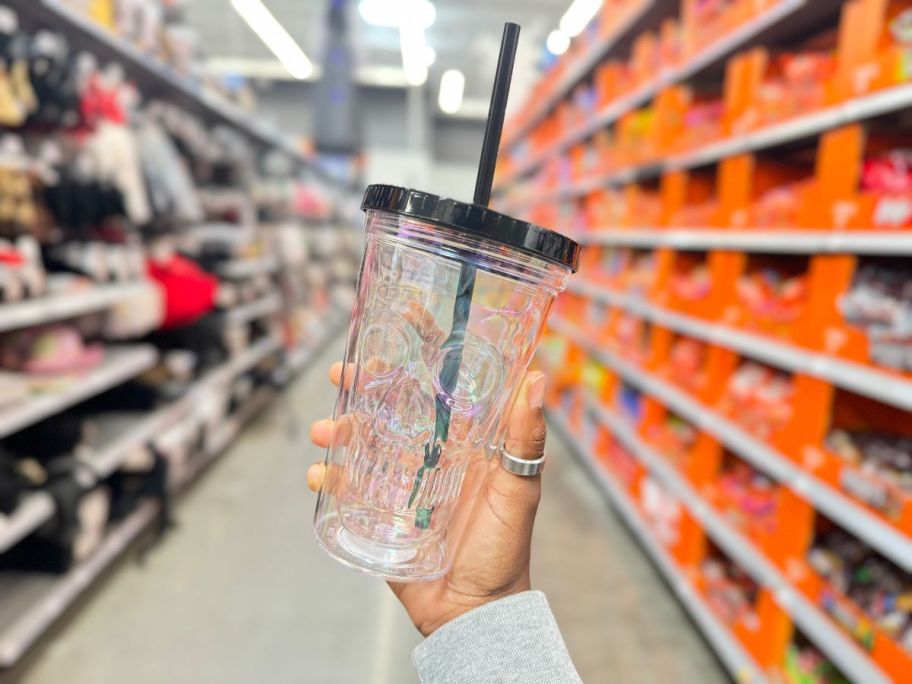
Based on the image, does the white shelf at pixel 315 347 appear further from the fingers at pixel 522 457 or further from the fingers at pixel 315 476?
the fingers at pixel 522 457

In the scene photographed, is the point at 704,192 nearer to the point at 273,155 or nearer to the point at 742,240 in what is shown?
the point at 742,240

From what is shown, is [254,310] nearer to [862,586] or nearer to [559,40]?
[862,586]

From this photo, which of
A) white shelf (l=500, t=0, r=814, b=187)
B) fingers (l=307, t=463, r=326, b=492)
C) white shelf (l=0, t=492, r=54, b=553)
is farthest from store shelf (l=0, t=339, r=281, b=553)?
white shelf (l=500, t=0, r=814, b=187)

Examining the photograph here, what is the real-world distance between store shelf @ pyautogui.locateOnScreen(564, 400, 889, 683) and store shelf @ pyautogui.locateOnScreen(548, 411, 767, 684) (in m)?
0.20

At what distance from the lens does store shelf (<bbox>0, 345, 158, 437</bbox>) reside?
174cm

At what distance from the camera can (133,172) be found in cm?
236

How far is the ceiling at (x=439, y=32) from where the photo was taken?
338 inches

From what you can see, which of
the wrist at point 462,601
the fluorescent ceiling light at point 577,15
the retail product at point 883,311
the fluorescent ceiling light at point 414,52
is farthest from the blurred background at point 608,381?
the fluorescent ceiling light at point 414,52

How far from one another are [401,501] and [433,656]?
7.1 inches

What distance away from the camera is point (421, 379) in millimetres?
764

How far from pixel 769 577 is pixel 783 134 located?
1315 millimetres

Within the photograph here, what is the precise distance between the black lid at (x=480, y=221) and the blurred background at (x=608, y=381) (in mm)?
1191

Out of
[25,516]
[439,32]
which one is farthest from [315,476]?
[439,32]

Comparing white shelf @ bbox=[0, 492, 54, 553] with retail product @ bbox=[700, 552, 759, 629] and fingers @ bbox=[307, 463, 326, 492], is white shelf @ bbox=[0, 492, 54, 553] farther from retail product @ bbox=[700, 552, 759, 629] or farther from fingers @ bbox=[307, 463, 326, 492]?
retail product @ bbox=[700, 552, 759, 629]
